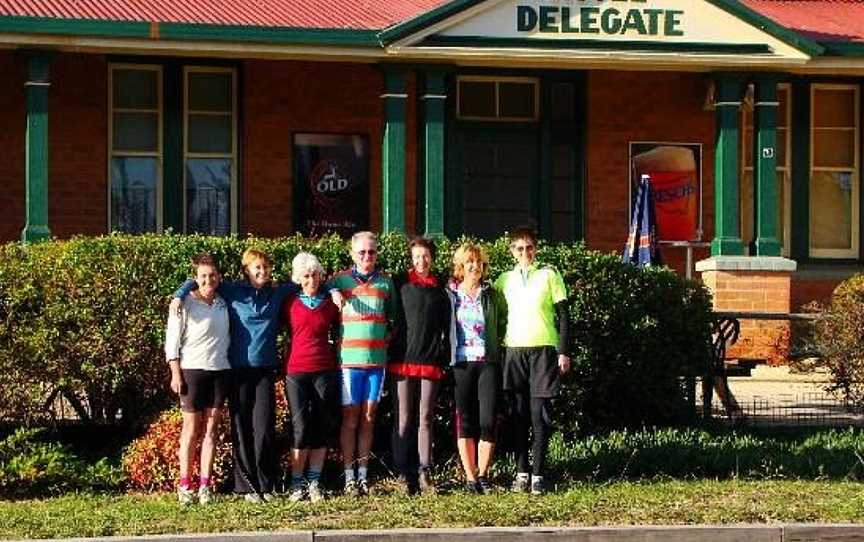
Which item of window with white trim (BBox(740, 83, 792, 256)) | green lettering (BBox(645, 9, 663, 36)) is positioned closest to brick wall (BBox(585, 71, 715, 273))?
window with white trim (BBox(740, 83, 792, 256))

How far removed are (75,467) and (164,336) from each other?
3.56ft

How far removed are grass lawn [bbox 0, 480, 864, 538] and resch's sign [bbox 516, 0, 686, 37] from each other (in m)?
8.10

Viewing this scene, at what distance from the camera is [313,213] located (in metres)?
19.6

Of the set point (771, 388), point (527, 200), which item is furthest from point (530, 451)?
point (527, 200)

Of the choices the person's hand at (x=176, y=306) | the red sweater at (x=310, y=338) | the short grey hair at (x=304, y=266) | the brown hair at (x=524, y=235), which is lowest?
the red sweater at (x=310, y=338)

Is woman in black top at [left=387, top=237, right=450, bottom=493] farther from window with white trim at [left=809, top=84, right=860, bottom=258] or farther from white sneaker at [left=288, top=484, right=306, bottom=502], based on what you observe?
window with white trim at [left=809, top=84, right=860, bottom=258]

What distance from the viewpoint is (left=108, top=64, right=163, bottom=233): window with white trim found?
19.1 meters

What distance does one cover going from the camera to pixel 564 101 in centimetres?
2028

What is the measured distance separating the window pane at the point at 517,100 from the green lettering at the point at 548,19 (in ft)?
8.25

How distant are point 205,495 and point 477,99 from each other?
10687mm

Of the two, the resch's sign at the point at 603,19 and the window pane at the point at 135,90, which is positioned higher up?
the resch's sign at the point at 603,19

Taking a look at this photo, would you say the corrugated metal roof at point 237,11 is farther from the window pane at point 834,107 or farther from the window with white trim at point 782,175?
the window pane at point 834,107

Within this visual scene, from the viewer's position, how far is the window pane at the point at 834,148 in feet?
68.1

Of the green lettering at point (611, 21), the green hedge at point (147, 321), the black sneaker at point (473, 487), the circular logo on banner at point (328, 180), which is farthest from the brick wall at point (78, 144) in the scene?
the black sneaker at point (473, 487)
